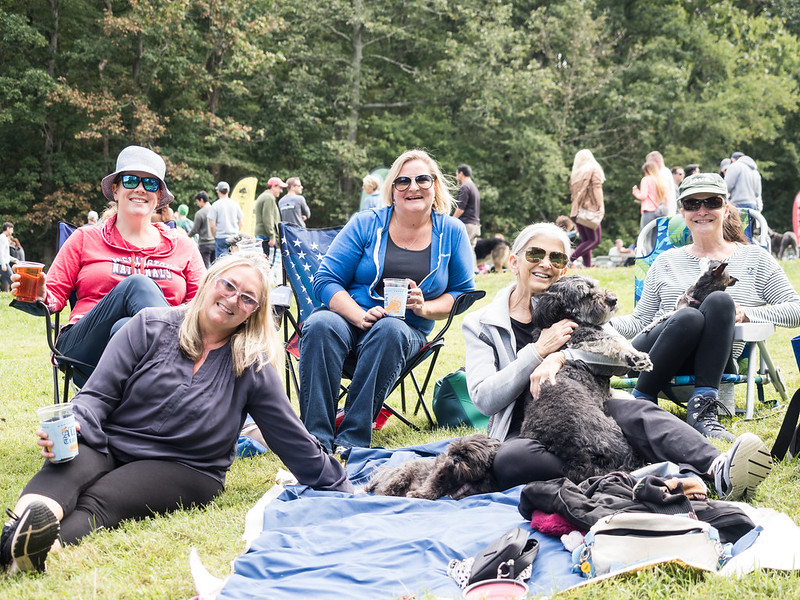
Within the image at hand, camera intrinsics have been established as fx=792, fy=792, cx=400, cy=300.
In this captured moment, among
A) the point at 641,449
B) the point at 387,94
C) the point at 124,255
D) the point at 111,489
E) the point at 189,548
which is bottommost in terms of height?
the point at 189,548

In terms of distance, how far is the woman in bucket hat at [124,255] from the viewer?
152 inches

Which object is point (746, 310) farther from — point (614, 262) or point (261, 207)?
point (614, 262)

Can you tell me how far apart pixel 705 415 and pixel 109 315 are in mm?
2795

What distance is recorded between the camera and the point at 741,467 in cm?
271

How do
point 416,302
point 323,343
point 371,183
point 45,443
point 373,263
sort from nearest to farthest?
point 45,443
point 323,343
point 416,302
point 373,263
point 371,183

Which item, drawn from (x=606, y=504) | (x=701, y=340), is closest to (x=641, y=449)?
(x=606, y=504)

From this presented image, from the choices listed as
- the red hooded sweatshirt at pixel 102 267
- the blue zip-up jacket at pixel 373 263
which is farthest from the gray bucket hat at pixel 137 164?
the blue zip-up jacket at pixel 373 263

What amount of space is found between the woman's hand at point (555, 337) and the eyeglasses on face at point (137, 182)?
2.11 m

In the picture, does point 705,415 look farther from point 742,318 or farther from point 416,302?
point 416,302

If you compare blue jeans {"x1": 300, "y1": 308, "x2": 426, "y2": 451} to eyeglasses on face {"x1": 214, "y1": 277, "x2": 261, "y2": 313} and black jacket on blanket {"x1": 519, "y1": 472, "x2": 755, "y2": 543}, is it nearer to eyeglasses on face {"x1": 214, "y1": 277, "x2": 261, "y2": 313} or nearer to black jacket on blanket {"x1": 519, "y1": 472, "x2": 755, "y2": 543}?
eyeglasses on face {"x1": 214, "y1": 277, "x2": 261, "y2": 313}

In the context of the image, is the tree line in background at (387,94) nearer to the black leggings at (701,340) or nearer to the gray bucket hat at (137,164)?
the gray bucket hat at (137,164)

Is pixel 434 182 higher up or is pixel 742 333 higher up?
pixel 434 182

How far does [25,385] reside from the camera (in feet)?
20.5

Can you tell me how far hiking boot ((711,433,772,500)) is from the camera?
2688mm
